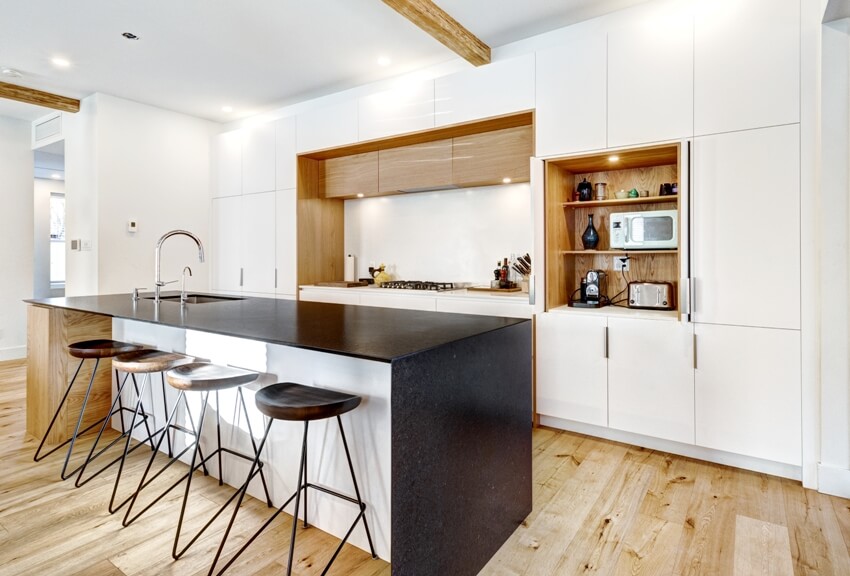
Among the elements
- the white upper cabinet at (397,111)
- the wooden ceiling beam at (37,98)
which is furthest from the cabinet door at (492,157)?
the wooden ceiling beam at (37,98)

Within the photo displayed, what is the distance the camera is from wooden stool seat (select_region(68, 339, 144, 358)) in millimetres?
2670

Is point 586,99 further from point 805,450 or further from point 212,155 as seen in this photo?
point 212,155

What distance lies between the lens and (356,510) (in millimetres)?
1827

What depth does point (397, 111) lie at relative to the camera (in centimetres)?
A: 398

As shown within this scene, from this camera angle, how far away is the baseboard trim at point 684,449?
255 cm

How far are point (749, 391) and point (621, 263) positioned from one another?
117 centimetres

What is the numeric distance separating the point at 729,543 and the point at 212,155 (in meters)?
5.90

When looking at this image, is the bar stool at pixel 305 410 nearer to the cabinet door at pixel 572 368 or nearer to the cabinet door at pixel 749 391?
the cabinet door at pixel 572 368

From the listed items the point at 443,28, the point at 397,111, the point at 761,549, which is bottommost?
the point at 761,549

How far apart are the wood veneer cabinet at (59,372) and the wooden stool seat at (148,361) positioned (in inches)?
37.3

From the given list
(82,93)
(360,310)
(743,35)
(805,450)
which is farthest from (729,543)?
(82,93)

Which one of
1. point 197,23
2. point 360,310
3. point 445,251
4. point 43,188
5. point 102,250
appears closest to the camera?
point 360,310

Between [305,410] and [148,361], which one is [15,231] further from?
[305,410]

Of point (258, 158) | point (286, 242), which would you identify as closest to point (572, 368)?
point (286, 242)
